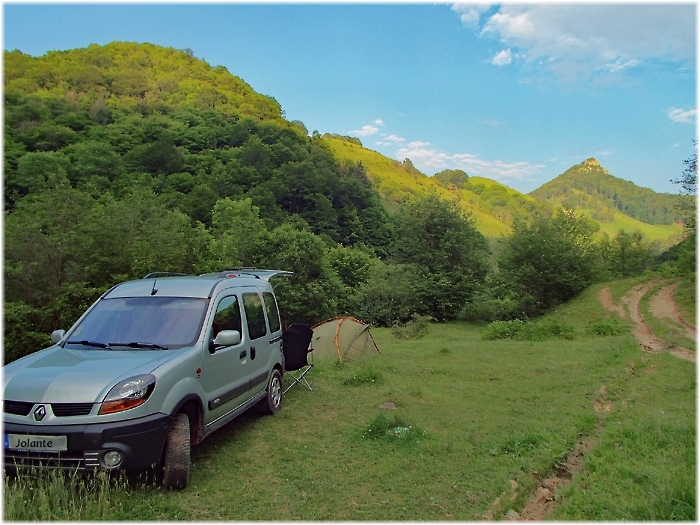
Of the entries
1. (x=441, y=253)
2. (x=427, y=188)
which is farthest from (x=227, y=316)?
(x=427, y=188)

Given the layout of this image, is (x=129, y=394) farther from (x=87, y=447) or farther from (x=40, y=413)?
(x=40, y=413)

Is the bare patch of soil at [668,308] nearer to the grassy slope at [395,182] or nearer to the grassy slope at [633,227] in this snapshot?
the grassy slope at [395,182]

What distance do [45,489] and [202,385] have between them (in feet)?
5.26

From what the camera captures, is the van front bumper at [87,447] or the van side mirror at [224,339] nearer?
the van front bumper at [87,447]

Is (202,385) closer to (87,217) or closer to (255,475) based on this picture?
(255,475)

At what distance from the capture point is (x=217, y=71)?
514 feet

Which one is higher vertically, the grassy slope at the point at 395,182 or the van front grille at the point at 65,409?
the grassy slope at the point at 395,182

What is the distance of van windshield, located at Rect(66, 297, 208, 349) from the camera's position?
5363 millimetres

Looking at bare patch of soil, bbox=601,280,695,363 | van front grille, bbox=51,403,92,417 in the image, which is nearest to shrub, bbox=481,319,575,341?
bare patch of soil, bbox=601,280,695,363

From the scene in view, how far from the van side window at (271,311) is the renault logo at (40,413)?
360cm

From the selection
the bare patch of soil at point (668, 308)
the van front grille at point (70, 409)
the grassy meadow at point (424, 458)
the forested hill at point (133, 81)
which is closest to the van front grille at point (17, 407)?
the van front grille at point (70, 409)

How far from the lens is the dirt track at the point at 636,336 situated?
4.70m

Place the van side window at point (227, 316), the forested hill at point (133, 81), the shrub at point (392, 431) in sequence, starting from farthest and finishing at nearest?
the forested hill at point (133, 81), the shrub at point (392, 431), the van side window at point (227, 316)

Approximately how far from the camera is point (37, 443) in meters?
4.12
